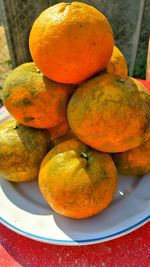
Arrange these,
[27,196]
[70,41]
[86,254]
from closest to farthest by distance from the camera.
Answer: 1. [70,41]
2. [86,254]
3. [27,196]

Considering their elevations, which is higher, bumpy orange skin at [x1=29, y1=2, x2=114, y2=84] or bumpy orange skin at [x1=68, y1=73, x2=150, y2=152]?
bumpy orange skin at [x1=29, y1=2, x2=114, y2=84]

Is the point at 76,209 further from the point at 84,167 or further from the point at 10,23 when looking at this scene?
the point at 10,23

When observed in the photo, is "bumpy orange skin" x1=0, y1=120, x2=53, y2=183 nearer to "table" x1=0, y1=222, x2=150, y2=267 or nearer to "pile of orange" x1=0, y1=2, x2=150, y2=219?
"pile of orange" x1=0, y1=2, x2=150, y2=219

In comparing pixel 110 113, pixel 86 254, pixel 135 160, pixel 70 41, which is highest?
pixel 70 41

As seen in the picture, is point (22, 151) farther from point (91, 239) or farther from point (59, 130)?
point (91, 239)

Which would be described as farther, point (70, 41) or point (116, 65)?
point (116, 65)

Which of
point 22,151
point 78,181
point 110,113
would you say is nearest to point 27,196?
point 22,151

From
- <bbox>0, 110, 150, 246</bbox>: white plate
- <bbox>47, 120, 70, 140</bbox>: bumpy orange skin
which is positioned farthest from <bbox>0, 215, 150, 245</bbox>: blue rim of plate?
<bbox>47, 120, 70, 140</bbox>: bumpy orange skin

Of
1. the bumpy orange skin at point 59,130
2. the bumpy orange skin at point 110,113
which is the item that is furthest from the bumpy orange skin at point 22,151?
the bumpy orange skin at point 110,113

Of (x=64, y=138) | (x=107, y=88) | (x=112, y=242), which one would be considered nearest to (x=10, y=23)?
(x=64, y=138)
